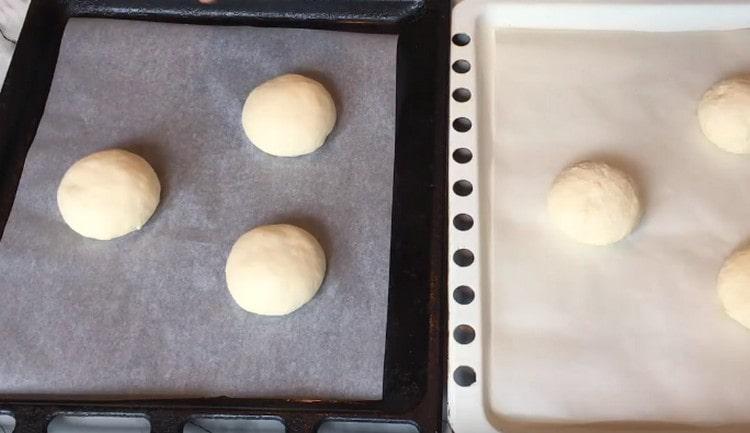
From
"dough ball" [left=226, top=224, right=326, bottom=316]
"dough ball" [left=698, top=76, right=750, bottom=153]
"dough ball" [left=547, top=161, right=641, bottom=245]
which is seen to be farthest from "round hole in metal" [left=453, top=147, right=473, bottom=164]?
"dough ball" [left=698, top=76, right=750, bottom=153]

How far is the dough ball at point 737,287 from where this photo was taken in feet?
3.01

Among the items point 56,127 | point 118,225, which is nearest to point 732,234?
point 118,225

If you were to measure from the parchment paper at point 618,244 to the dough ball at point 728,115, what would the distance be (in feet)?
0.07

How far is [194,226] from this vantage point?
1.03 metres

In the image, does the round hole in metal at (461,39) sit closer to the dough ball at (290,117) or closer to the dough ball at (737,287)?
the dough ball at (290,117)

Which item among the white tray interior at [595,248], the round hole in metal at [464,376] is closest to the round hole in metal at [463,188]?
the white tray interior at [595,248]

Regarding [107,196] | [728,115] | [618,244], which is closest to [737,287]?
[618,244]

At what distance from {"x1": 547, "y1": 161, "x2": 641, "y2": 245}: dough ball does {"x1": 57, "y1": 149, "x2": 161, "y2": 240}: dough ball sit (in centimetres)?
56

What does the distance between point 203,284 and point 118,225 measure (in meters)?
0.14

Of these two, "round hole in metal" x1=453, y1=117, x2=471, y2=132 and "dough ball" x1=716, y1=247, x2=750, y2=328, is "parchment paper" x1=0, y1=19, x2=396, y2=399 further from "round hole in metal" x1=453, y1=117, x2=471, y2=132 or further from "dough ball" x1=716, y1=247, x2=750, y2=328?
"dough ball" x1=716, y1=247, x2=750, y2=328

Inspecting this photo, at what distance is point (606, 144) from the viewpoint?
3.56 ft

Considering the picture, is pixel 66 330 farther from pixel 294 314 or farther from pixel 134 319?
pixel 294 314

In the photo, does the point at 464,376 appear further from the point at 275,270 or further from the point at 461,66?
the point at 461,66

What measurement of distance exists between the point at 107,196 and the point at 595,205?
2.13 ft
